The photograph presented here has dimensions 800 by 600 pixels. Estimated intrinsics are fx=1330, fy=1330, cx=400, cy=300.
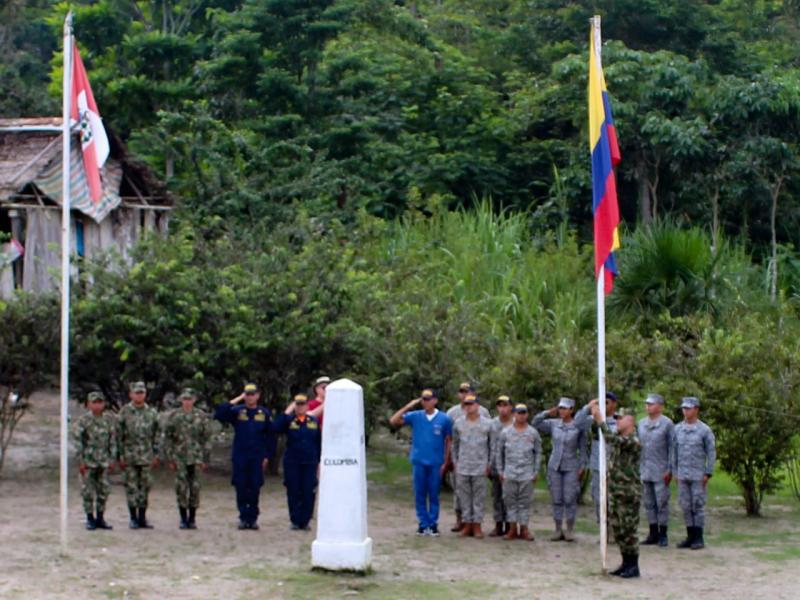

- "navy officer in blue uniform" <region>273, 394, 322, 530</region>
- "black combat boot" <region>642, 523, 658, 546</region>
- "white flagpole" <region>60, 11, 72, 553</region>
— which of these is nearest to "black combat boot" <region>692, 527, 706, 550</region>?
"black combat boot" <region>642, 523, 658, 546</region>

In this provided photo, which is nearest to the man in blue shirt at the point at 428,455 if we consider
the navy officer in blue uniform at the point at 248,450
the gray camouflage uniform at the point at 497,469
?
the gray camouflage uniform at the point at 497,469

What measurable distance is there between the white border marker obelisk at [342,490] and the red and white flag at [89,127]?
10.4ft

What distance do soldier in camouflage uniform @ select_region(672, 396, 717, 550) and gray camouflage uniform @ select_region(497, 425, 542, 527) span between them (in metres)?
1.53

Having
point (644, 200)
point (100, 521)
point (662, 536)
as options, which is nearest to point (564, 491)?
point (662, 536)

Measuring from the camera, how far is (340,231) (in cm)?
2050

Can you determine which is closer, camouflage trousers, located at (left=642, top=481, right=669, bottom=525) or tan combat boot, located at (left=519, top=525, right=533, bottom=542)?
camouflage trousers, located at (left=642, top=481, right=669, bottom=525)

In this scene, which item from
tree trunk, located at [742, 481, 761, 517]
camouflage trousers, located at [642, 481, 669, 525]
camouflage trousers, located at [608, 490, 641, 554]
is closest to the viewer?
camouflage trousers, located at [608, 490, 641, 554]

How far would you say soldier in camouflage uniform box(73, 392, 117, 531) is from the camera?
1452 centimetres

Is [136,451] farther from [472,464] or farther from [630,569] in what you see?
[630,569]

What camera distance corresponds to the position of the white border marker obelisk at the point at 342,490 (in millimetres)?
12430

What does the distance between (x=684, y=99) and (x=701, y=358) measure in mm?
14746

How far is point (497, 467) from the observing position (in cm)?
1469

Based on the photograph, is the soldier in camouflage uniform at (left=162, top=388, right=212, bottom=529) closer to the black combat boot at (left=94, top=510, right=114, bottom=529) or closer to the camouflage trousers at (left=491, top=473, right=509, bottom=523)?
the black combat boot at (left=94, top=510, right=114, bottom=529)

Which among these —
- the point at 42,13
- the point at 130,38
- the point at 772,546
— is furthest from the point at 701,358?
the point at 42,13
